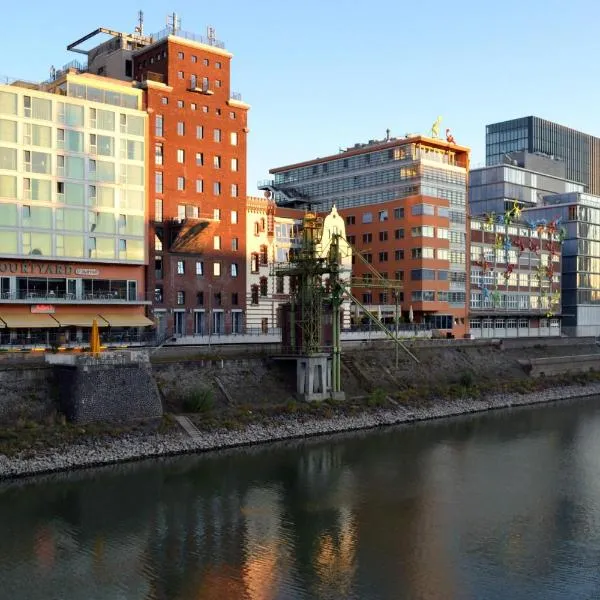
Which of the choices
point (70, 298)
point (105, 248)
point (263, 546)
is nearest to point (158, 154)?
point (105, 248)

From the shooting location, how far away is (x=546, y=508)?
143ft

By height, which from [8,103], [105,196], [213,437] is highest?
[8,103]

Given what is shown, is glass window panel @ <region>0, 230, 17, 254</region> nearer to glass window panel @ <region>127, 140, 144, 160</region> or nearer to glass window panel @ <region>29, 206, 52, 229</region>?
glass window panel @ <region>29, 206, 52, 229</region>

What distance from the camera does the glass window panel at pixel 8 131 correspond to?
7094 cm

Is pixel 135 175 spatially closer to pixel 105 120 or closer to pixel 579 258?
pixel 105 120

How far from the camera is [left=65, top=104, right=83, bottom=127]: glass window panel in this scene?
74688 mm

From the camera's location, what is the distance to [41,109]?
73.1m

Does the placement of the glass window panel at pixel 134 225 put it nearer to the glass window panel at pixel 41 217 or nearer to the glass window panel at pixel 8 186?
the glass window panel at pixel 41 217

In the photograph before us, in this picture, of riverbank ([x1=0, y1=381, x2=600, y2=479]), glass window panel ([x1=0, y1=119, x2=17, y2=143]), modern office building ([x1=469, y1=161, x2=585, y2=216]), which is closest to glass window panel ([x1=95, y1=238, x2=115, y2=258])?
glass window panel ([x1=0, y1=119, x2=17, y2=143])

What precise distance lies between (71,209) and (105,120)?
31.3 feet

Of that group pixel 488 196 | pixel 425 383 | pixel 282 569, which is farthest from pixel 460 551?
pixel 488 196

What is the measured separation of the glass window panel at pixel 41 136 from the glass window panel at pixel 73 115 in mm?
2188

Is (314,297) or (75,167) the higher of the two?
(75,167)

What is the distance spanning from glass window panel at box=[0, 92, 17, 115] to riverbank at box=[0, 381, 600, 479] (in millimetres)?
35035
